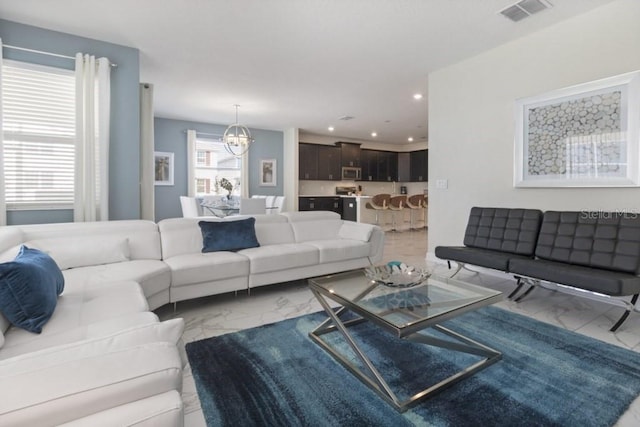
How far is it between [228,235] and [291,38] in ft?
7.37

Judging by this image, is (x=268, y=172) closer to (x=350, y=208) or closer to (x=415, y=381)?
(x=350, y=208)

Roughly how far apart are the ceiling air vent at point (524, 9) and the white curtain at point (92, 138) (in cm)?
411

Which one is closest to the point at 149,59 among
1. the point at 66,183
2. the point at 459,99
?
the point at 66,183

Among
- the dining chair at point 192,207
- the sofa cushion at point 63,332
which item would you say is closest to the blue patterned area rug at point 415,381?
the sofa cushion at point 63,332

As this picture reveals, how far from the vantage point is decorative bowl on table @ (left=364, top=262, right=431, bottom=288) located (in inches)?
88.4

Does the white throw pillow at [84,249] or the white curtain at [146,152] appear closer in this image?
the white throw pillow at [84,249]

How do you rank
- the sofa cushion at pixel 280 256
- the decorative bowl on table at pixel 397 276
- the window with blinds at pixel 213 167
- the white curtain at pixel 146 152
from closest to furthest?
the decorative bowl on table at pixel 397 276, the sofa cushion at pixel 280 256, the white curtain at pixel 146 152, the window with blinds at pixel 213 167

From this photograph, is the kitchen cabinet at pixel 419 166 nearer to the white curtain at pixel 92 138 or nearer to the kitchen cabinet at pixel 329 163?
the kitchen cabinet at pixel 329 163

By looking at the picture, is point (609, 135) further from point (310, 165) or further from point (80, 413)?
point (310, 165)

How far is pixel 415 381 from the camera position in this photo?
1.81 metres

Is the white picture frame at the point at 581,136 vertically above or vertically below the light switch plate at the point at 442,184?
above

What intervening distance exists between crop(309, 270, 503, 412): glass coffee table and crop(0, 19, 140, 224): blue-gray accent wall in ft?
9.11

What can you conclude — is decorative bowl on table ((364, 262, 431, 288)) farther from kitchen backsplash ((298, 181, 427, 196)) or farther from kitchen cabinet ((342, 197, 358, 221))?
kitchen backsplash ((298, 181, 427, 196))

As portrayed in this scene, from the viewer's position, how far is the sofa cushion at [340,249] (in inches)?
143
